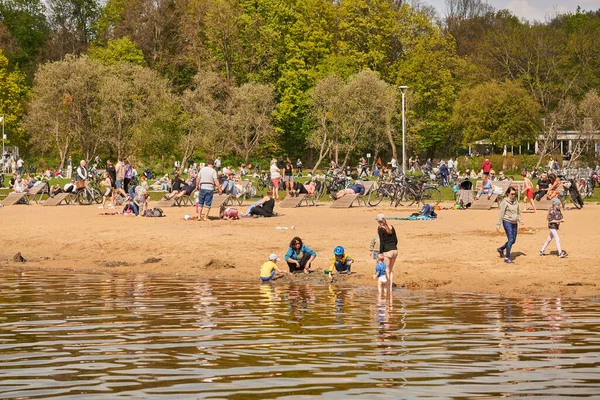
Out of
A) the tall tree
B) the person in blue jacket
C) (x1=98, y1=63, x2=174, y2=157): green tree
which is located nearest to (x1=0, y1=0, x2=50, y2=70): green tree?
the tall tree

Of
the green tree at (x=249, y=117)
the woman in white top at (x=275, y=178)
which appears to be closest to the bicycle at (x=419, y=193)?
the woman in white top at (x=275, y=178)

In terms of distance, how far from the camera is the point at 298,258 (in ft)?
73.3

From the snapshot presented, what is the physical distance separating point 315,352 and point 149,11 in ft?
275

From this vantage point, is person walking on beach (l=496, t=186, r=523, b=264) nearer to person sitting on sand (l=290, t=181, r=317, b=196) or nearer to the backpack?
the backpack

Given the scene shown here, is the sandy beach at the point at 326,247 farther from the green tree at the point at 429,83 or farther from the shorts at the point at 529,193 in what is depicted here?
the green tree at the point at 429,83

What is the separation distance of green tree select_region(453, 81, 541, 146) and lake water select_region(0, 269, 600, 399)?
219 feet

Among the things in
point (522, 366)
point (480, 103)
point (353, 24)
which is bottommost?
point (522, 366)

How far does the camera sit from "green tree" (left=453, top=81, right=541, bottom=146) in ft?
279

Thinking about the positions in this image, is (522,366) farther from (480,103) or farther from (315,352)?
(480,103)

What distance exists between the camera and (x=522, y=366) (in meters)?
12.4

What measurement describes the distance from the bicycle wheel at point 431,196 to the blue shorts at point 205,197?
9.65 meters

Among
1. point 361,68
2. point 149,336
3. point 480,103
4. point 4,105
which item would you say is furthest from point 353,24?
point 149,336

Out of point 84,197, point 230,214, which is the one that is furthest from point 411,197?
point 84,197

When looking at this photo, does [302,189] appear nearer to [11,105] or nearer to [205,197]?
[205,197]
